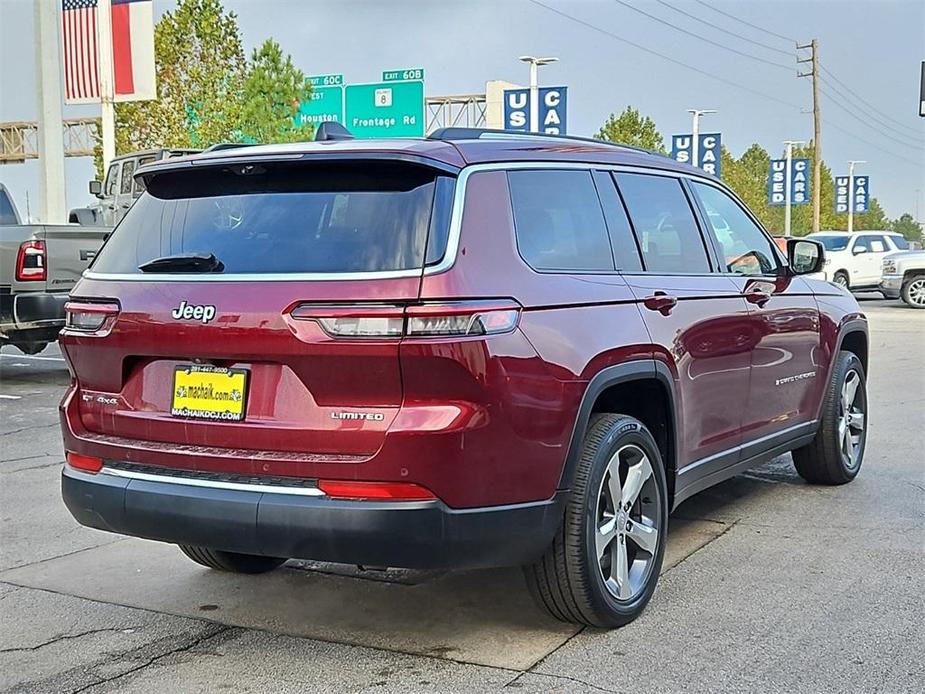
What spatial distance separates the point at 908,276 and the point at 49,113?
1877cm

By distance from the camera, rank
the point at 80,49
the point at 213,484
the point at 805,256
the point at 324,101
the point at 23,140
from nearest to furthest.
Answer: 1. the point at 213,484
2. the point at 805,256
3. the point at 80,49
4. the point at 324,101
5. the point at 23,140

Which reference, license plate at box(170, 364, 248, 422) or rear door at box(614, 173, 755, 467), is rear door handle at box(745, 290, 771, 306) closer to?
rear door at box(614, 173, 755, 467)

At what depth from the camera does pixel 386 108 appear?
31.3m

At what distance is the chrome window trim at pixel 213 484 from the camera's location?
11.6ft

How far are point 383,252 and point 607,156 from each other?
1561mm

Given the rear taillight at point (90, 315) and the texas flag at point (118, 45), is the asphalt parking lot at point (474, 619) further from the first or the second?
the texas flag at point (118, 45)

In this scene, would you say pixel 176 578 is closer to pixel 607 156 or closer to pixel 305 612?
pixel 305 612

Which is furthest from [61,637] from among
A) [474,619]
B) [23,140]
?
[23,140]

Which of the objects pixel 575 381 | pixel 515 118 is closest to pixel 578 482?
pixel 575 381

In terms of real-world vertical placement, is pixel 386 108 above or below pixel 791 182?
above

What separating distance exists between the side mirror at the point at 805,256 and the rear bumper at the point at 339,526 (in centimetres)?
311

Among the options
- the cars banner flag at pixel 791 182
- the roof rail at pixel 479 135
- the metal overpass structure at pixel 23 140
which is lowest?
the roof rail at pixel 479 135

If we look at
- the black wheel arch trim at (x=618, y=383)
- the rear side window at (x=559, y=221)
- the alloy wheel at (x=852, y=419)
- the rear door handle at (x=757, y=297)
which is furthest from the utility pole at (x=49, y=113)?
the black wheel arch trim at (x=618, y=383)

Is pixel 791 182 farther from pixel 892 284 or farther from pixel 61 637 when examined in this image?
pixel 61 637
